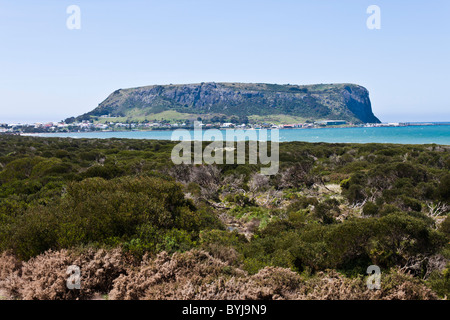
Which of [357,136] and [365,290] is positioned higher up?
[357,136]

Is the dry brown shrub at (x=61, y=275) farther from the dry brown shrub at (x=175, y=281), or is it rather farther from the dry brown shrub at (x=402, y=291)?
the dry brown shrub at (x=402, y=291)

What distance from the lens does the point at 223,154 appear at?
98.0ft

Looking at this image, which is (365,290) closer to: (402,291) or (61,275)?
(402,291)

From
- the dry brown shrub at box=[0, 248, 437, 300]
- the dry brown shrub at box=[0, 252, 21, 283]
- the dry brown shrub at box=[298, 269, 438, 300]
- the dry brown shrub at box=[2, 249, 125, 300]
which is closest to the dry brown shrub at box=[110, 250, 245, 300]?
the dry brown shrub at box=[0, 248, 437, 300]

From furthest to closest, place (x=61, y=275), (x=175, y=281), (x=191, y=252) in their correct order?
(x=191, y=252)
(x=175, y=281)
(x=61, y=275)

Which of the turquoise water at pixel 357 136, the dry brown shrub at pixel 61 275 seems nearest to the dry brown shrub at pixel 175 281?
the dry brown shrub at pixel 61 275

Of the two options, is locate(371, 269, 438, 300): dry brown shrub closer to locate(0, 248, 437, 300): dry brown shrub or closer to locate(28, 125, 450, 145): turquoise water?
locate(0, 248, 437, 300): dry brown shrub

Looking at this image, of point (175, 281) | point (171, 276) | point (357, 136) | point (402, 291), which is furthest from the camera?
point (357, 136)

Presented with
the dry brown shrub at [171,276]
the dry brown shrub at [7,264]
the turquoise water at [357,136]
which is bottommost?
the dry brown shrub at [7,264]

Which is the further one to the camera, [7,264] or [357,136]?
[357,136]

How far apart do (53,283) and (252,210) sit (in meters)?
11.5

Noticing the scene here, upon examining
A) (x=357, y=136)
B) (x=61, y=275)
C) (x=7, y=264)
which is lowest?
(x=7, y=264)

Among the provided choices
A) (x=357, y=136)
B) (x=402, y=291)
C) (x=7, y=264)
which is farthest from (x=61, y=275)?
(x=357, y=136)
